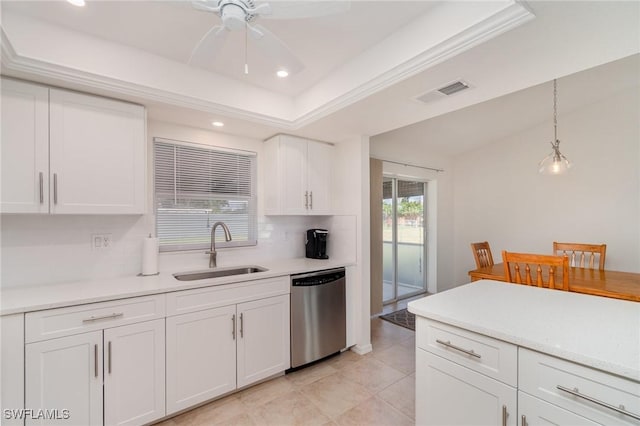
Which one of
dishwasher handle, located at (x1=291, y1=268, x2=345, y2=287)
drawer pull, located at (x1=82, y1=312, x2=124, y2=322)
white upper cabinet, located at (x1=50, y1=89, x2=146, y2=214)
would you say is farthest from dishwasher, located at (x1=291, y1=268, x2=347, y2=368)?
A: white upper cabinet, located at (x1=50, y1=89, x2=146, y2=214)

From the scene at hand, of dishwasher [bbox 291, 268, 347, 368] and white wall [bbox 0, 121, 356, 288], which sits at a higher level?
white wall [bbox 0, 121, 356, 288]

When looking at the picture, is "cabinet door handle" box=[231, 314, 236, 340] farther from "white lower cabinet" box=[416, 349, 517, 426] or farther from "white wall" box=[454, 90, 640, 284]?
"white wall" box=[454, 90, 640, 284]

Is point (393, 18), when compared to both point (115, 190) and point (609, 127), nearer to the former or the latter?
point (115, 190)

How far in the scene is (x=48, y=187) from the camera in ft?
6.06

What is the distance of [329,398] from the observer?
7.42 ft

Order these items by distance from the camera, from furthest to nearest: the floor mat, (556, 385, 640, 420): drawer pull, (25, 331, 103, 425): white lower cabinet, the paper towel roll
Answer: the floor mat < the paper towel roll < (25, 331, 103, 425): white lower cabinet < (556, 385, 640, 420): drawer pull

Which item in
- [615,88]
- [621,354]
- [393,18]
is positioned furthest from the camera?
[615,88]

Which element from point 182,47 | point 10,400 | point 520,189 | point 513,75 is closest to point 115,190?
point 182,47

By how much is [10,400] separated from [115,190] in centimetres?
129

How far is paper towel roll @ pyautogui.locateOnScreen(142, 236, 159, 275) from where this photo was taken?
93.3 inches

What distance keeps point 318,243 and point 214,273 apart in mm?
1149

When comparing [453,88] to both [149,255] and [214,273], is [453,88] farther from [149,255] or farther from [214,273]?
[149,255]

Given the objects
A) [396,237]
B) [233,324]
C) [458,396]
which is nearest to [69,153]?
[233,324]

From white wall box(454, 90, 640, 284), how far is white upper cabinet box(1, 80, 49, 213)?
18.1 ft
